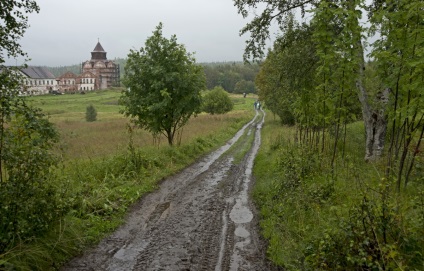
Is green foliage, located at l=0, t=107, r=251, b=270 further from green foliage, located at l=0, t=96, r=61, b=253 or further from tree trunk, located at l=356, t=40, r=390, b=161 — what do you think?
tree trunk, located at l=356, t=40, r=390, b=161

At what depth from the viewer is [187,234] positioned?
7363mm

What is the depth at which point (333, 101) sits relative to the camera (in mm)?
9320

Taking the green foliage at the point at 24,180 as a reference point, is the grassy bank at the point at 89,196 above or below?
below

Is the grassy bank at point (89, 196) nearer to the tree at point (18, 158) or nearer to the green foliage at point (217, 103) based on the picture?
the tree at point (18, 158)

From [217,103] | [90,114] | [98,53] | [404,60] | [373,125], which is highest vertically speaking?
[98,53]

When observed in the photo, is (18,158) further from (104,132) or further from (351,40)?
(104,132)

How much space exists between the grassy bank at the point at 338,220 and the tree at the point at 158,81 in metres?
7.73

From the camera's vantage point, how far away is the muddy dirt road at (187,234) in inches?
237

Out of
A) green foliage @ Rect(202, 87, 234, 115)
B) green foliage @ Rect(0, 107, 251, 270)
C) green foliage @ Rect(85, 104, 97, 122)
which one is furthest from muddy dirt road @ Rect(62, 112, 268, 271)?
green foliage @ Rect(202, 87, 234, 115)

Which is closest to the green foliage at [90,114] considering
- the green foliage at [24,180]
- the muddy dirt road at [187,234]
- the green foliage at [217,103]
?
the green foliage at [217,103]

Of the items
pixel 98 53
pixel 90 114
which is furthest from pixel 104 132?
pixel 98 53

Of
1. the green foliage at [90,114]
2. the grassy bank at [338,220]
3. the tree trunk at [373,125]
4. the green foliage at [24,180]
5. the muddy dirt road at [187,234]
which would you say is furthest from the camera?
the green foliage at [90,114]

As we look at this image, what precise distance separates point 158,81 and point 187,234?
10119 mm

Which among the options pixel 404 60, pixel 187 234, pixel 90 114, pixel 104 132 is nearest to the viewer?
pixel 404 60
